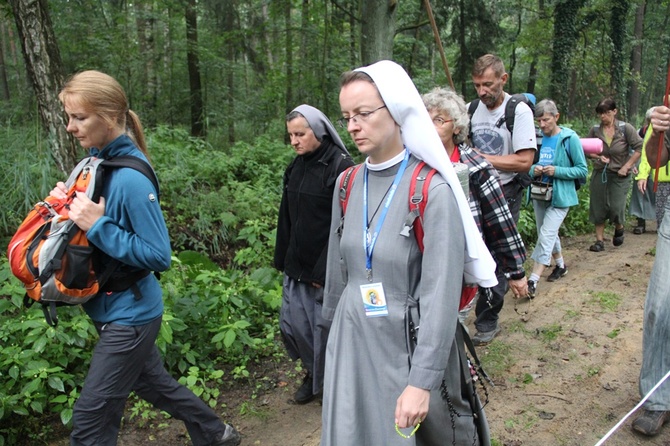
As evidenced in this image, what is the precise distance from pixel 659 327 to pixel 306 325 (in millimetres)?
2208

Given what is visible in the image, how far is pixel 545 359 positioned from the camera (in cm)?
443

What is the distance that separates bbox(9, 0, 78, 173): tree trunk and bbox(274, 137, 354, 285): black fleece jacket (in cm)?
342

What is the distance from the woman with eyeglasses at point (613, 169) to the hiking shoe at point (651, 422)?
5.03m

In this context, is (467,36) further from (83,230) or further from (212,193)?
(83,230)

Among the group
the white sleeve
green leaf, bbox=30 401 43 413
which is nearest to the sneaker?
the white sleeve

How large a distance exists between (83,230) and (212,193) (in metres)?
5.17

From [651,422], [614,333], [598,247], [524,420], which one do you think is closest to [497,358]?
[524,420]

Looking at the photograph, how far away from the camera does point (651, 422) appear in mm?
3197

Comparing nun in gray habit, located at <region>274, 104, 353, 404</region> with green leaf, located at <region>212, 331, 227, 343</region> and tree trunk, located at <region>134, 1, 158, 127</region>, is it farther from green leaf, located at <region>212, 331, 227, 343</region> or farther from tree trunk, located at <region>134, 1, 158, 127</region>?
tree trunk, located at <region>134, 1, 158, 127</region>

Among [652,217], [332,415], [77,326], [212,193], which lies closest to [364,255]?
[332,415]

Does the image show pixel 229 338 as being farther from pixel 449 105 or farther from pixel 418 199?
pixel 418 199

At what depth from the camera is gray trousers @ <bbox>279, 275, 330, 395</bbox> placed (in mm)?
3770

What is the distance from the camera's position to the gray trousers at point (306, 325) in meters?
3.77

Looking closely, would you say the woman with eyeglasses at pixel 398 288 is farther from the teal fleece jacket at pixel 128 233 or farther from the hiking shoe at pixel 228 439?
the hiking shoe at pixel 228 439
